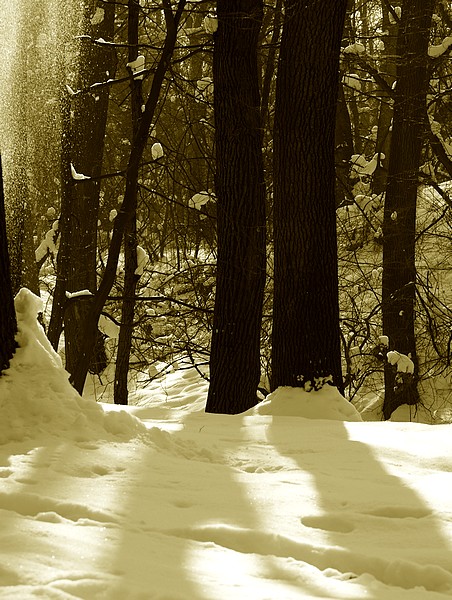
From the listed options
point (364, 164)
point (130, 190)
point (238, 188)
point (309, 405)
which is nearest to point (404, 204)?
point (364, 164)

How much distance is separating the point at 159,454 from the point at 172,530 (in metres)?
0.97

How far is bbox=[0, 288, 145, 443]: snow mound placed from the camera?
3678mm

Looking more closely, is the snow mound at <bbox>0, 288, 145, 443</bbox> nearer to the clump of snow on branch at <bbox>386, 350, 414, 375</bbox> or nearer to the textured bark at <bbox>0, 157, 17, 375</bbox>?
the textured bark at <bbox>0, 157, 17, 375</bbox>

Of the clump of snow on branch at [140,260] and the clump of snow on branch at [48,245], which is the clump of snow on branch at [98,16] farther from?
the clump of snow on branch at [140,260]

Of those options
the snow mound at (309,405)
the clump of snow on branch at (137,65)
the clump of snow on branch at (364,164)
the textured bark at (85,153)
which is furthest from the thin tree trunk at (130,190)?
the clump of snow on branch at (364,164)

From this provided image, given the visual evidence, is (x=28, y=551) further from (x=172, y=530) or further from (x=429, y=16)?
(x=429, y=16)

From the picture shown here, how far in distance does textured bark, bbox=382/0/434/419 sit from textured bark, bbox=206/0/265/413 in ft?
12.2

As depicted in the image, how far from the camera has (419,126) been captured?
10.8 meters

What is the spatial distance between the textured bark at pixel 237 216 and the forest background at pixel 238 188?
13 millimetres

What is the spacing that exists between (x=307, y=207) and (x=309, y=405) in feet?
4.94

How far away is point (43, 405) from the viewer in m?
3.80

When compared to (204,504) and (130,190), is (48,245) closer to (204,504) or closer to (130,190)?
(130,190)

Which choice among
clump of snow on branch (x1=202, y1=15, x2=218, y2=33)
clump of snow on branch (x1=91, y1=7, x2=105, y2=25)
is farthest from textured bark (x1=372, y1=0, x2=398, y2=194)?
clump of snow on branch (x1=202, y1=15, x2=218, y2=33)

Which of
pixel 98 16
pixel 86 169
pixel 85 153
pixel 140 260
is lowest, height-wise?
pixel 140 260
